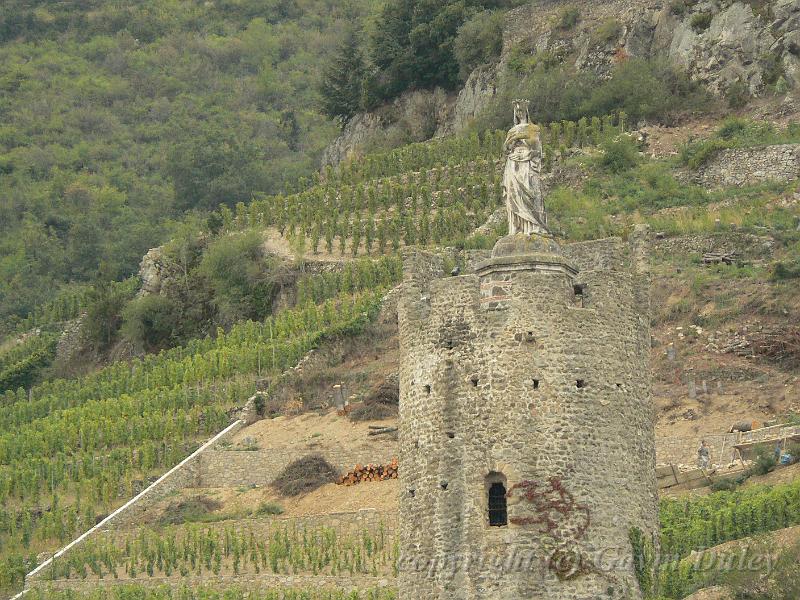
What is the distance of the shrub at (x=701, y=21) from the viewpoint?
65.1 metres

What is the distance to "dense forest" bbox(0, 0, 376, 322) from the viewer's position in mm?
86438

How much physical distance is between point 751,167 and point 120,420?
18.8 m

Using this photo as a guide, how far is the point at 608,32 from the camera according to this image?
6769cm

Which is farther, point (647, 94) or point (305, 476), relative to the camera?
point (647, 94)

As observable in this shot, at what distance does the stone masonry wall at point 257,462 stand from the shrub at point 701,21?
74.6ft

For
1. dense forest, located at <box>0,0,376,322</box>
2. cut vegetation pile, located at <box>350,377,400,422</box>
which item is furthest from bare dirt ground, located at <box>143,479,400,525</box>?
dense forest, located at <box>0,0,376,322</box>

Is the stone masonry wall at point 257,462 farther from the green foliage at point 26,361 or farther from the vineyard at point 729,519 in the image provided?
the green foliage at point 26,361

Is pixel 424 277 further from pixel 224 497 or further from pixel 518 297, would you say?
pixel 224 497

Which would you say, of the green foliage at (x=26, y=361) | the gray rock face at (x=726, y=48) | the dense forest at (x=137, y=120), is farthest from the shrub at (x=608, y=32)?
the green foliage at (x=26, y=361)

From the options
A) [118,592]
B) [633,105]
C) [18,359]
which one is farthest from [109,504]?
[633,105]

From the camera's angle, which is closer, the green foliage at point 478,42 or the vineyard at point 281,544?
the vineyard at point 281,544

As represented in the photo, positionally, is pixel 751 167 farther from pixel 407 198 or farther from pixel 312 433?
pixel 312 433

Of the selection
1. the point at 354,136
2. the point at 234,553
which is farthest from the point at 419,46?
the point at 234,553

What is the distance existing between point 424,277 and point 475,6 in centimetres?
4749
